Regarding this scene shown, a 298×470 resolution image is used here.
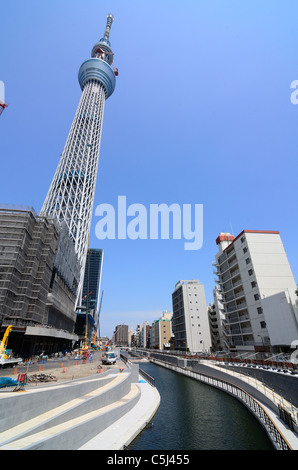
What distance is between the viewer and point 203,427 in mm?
20359

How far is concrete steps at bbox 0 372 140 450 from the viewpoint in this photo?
1102 centimetres

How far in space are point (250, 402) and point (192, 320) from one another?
7034 centimetres

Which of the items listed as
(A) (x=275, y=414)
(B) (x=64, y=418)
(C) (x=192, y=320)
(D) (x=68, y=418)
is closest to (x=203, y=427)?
(A) (x=275, y=414)

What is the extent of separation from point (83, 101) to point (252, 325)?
6113 inches

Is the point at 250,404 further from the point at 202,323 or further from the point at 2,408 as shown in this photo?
the point at 202,323

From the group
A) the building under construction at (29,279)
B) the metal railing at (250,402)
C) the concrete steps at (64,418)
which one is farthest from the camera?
the building under construction at (29,279)

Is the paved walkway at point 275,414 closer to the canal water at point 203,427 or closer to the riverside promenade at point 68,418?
the canal water at point 203,427

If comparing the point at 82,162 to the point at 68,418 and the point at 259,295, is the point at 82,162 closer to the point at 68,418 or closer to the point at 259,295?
the point at 259,295

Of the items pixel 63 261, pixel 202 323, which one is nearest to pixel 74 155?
pixel 63 261

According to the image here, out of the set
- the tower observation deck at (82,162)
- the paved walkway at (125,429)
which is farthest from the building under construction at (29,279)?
the tower observation deck at (82,162)

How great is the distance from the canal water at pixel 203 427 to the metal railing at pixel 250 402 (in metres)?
0.62

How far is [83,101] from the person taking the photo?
468ft

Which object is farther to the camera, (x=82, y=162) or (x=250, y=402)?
(x=82, y=162)

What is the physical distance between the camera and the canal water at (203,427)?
16.6 m
